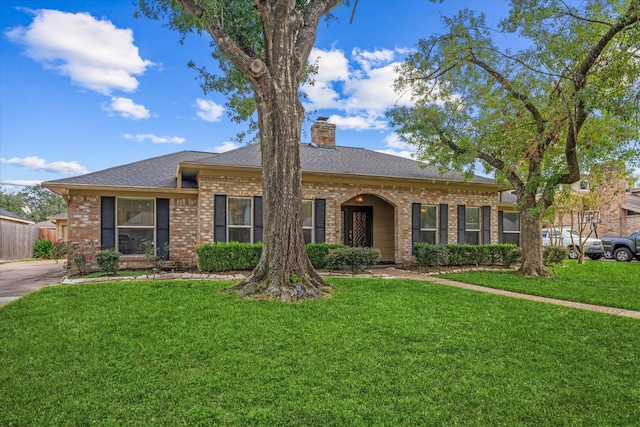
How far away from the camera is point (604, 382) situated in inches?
139

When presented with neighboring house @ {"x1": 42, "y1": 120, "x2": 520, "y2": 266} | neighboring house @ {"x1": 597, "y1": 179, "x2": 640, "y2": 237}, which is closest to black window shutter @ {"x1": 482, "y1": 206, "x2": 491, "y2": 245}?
neighboring house @ {"x1": 42, "y1": 120, "x2": 520, "y2": 266}

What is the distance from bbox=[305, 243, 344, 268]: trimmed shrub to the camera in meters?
11.4

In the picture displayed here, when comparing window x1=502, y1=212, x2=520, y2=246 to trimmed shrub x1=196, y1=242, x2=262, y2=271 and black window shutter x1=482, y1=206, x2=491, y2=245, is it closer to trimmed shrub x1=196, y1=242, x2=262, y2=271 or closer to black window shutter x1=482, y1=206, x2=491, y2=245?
black window shutter x1=482, y1=206, x2=491, y2=245

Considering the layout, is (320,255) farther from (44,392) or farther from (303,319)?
(44,392)

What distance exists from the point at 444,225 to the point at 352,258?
16.3ft

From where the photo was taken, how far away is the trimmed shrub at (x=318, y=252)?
1139 centimetres

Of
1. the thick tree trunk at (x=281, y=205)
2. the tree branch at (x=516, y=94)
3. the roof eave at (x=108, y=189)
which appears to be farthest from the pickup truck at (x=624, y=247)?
the roof eave at (x=108, y=189)

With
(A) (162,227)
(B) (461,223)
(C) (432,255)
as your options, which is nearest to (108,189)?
(A) (162,227)

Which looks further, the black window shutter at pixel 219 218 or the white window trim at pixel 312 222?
the white window trim at pixel 312 222

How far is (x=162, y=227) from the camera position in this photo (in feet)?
38.4

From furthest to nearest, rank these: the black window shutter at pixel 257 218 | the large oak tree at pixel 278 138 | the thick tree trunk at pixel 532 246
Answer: the black window shutter at pixel 257 218, the thick tree trunk at pixel 532 246, the large oak tree at pixel 278 138

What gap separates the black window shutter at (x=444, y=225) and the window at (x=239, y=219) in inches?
266

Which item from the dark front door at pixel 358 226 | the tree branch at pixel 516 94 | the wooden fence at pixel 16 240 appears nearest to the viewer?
the tree branch at pixel 516 94

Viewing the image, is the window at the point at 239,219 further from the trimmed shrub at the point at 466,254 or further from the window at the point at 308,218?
the trimmed shrub at the point at 466,254
